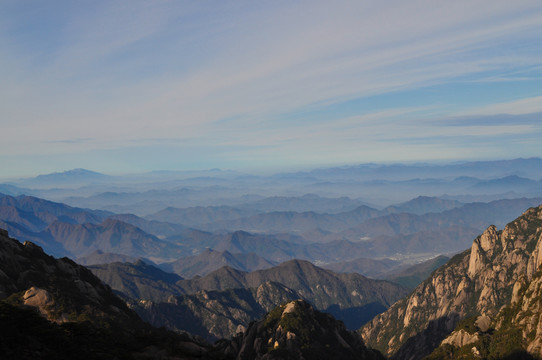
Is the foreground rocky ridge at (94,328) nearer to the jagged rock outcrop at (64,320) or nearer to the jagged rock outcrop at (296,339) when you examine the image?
the jagged rock outcrop at (64,320)

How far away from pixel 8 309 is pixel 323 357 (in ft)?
376

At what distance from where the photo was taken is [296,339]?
502 feet

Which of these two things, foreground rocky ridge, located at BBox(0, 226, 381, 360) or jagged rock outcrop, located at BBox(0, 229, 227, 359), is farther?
foreground rocky ridge, located at BBox(0, 226, 381, 360)

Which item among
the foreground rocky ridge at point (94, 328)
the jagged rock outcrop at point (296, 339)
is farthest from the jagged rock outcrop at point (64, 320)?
the jagged rock outcrop at point (296, 339)

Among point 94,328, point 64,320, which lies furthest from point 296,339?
point 94,328

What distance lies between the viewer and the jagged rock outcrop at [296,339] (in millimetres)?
149250

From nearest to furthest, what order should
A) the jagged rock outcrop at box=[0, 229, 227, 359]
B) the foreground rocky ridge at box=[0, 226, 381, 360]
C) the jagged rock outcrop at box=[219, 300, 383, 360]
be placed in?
the jagged rock outcrop at box=[0, 229, 227, 359]
the foreground rocky ridge at box=[0, 226, 381, 360]
the jagged rock outcrop at box=[219, 300, 383, 360]

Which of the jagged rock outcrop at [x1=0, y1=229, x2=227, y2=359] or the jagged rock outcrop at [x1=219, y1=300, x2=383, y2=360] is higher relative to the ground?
the jagged rock outcrop at [x1=0, y1=229, x2=227, y2=359]

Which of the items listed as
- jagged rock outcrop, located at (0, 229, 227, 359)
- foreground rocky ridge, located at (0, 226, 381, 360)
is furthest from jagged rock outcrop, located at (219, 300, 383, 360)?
jagged rock outcrop, located at (0, 229, 227, 359)

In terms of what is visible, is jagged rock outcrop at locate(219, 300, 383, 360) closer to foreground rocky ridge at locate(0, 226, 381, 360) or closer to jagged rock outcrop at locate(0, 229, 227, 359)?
foreground rocky ridge at locate(0, 226, 381, 360)

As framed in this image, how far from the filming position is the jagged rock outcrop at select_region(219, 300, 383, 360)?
149m

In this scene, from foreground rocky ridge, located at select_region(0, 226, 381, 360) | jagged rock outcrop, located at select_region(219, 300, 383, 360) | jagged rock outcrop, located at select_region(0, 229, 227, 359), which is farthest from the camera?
jagged rock outcrop, located at select_region(219, 300, 383, 360)

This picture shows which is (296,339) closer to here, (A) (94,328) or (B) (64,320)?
(B) (64,320)

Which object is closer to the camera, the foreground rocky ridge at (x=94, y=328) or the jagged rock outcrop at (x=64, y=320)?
the jagged rock outcrop at (x=64, y=320)
